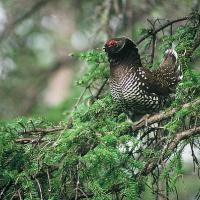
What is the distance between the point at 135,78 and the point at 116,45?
0.33 meters

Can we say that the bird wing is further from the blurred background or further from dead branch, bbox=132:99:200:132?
dead branch, bbox=132:99:200:132

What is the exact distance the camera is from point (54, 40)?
16188 millimetres

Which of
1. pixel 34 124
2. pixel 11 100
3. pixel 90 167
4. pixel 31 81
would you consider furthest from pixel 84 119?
pixel 31 81

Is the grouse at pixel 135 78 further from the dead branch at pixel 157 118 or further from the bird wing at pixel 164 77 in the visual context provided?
the dead branch at pixel 157 118

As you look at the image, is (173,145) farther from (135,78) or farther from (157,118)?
(135,78)

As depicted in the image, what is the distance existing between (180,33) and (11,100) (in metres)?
8.33

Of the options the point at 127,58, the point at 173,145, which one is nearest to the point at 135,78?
the point at 127,58

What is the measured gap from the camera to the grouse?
579cm

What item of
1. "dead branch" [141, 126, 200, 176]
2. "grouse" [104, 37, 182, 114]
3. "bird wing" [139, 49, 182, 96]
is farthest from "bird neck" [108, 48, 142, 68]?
"dead branch" [141, 126, 200, 176]

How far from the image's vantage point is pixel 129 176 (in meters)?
4.17

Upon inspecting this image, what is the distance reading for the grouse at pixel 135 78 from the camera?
5793 millimetres

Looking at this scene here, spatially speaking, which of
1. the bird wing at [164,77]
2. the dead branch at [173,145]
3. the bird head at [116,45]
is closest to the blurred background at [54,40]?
the bird head at [116,45]

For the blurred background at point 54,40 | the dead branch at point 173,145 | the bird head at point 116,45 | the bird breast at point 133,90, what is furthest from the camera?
the blurred background at point 54,40

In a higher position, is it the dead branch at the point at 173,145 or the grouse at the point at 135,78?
the grouse at the point at 135,78
